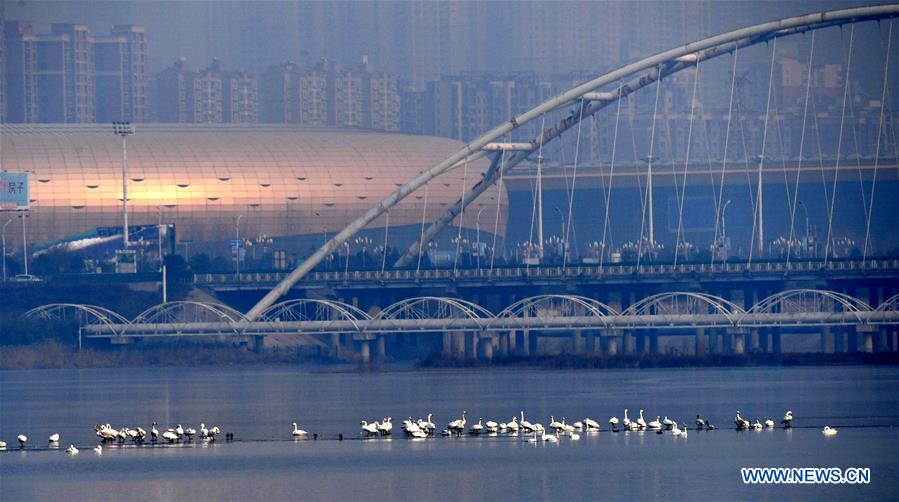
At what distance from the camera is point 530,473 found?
226ft

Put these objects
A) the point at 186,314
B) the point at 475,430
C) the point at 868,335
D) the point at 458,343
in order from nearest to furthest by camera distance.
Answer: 1. the point at 475,430
2. the point at 868,335
3. the point at 458,343
4. the point at 186,314

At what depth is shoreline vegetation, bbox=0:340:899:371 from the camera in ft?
436

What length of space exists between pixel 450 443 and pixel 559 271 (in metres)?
75.4

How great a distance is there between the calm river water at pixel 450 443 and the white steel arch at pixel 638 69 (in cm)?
1917

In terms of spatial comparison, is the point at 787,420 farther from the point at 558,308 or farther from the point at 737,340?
the point at 558,308

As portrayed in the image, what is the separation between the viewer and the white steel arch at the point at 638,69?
127 meters

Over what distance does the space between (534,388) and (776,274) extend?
40.9 metres

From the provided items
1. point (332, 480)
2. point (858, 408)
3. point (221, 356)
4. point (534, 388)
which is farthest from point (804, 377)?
point (332, 480)

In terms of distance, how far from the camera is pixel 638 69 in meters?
134

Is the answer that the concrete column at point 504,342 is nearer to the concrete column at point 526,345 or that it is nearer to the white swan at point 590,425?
the concrete column at point 526,345

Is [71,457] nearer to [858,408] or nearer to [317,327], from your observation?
[858,408]

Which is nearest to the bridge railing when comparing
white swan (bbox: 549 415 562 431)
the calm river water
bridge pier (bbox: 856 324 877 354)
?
bridge pier (bbox: 856 324 877 354)

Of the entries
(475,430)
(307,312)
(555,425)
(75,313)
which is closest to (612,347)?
(307,312)

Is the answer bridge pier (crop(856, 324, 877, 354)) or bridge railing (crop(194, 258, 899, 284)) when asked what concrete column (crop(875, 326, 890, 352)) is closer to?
bridge pier (crop(856, 324, 877, 354))
